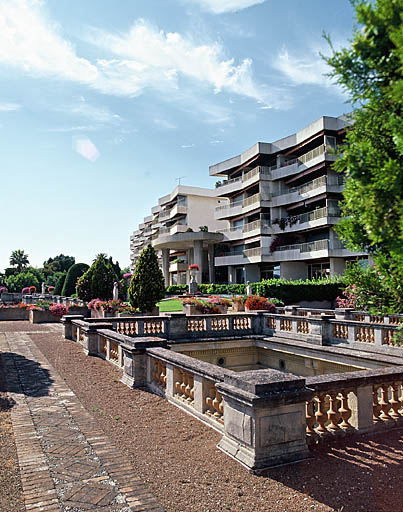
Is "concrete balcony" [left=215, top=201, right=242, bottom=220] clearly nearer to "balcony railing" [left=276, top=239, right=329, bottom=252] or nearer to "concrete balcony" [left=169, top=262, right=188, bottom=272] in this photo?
"balcony railing" [left=276, top=239, right=329, bottom=252]

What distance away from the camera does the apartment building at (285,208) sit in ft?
120

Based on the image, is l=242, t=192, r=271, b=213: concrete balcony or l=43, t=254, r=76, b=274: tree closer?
l=242, t=192, r=271, b=213: concrete balcony

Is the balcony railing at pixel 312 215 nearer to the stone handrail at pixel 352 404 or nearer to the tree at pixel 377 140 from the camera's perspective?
the stone handrail at pixel 352 404

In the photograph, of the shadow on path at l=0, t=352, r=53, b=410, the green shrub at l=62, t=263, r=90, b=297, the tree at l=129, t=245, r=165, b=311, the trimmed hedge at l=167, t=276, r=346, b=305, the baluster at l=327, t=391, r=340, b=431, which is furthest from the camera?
the green shrub at l=62, t=263, r=90, b=297

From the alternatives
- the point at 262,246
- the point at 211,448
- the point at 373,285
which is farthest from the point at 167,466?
the point at 262,246

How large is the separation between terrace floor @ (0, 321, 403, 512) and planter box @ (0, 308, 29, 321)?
23567 mm

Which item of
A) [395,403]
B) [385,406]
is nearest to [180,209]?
[395,403]

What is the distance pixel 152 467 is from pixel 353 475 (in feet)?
7.96

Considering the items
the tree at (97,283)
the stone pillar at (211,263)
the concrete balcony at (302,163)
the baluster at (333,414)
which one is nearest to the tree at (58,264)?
the stone pillar at (211,263)

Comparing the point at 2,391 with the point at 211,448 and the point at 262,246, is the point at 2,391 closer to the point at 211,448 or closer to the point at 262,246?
the point at 211,448

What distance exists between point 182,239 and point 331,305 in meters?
24.0

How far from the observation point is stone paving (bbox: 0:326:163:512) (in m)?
4.25

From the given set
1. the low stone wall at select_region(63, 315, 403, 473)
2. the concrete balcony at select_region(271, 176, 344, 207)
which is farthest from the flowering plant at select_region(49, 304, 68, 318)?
the concrete balcony at select_region(271, 176, 344, 207)

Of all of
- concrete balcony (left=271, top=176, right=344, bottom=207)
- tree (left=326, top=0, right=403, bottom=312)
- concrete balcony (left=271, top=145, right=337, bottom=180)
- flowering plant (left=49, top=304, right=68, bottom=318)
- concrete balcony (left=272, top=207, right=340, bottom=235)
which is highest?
concrete balcony (left=271, top=145, right=337, bottom=180)
